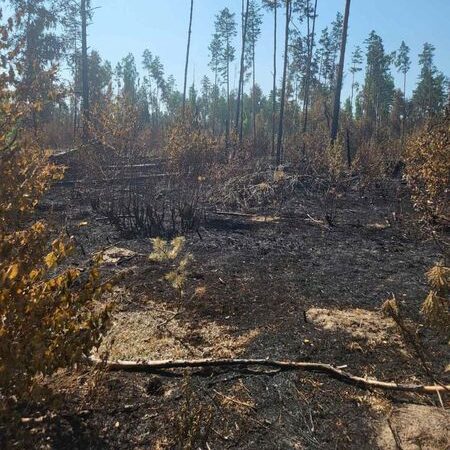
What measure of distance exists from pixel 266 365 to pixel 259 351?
1.02 ft

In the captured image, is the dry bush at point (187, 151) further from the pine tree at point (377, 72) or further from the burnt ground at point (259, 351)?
the pine tree at point (377, 72)

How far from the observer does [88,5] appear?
18.8 m

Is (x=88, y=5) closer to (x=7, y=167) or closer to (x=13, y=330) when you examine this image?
(x=7, y=167)

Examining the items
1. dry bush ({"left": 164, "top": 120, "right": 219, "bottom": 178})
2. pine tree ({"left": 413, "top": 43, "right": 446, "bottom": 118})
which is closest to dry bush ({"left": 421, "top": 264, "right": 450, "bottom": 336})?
dry bush ({"left": 164, "top": 120, "right": 219, "bottom": 178})

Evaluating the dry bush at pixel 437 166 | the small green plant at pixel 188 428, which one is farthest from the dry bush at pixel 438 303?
the dry bush at pixel 437 166

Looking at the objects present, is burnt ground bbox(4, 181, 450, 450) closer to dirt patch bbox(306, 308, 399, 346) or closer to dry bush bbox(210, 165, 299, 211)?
→ dirt patch bbox(306, 308, 399, 346)

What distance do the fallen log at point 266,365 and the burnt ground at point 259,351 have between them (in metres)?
0.06

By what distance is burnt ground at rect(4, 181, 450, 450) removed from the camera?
2432 millimetres

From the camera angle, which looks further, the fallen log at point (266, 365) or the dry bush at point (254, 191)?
the dry bush at point (254, 191)

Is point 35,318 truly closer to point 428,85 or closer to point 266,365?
point 266,365

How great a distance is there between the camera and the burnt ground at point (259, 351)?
2432 mm

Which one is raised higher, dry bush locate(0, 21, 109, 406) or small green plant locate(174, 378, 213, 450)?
dry bush locate(0, 21, 109, 406)

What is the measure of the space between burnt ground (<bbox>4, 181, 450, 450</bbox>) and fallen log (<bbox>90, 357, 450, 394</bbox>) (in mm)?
64

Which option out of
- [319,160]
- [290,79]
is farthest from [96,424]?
[290,79]
